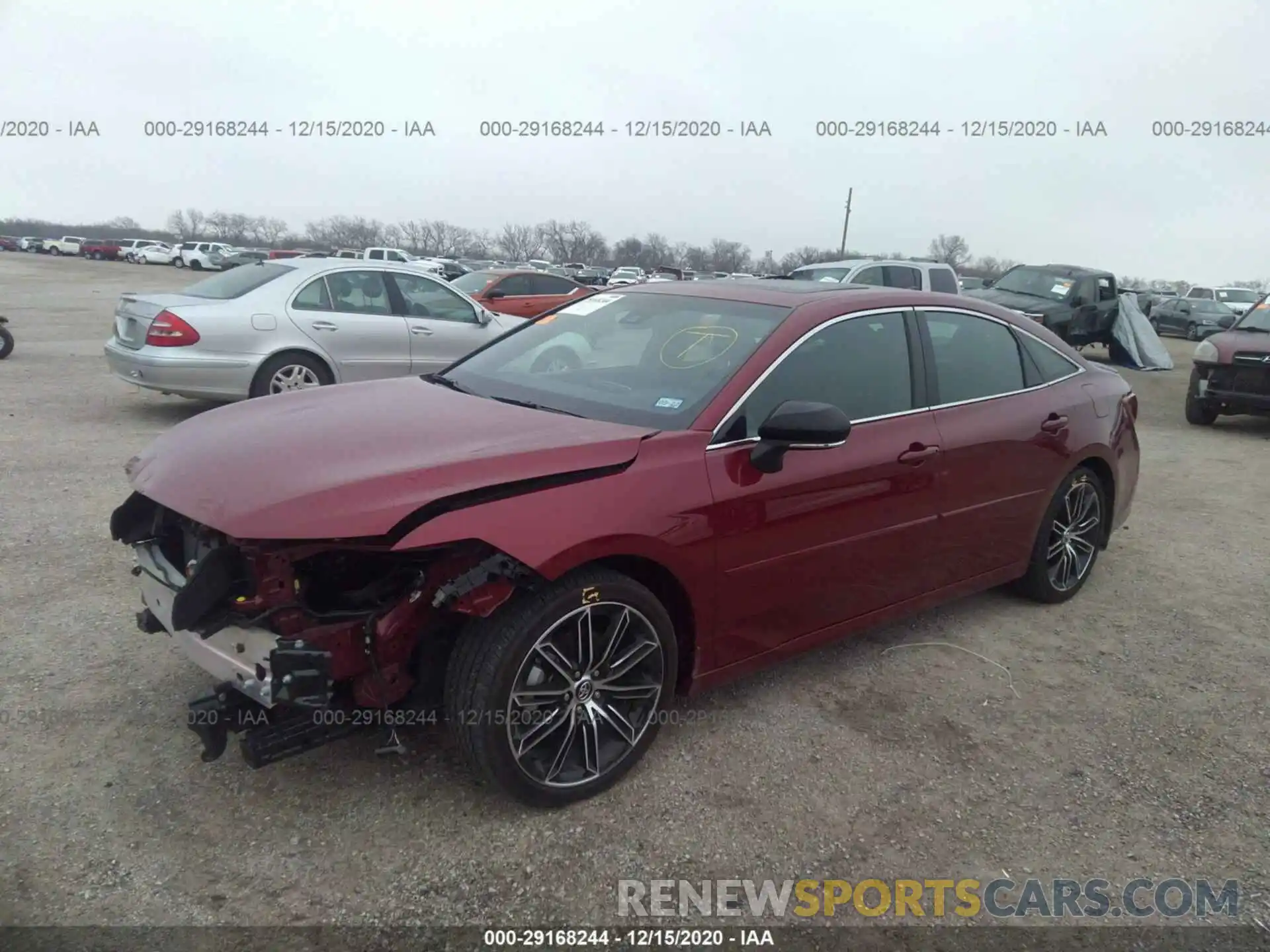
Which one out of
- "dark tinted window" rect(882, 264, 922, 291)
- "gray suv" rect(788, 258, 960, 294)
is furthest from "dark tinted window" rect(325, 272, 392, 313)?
"dark tinted window" rect(882, 264, 922, 291)

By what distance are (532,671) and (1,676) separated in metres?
2.21

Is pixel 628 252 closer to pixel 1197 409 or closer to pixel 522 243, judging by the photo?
pixel 522 243

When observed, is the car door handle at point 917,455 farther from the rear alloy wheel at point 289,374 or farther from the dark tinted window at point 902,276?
the dark tinted window at point 902,276

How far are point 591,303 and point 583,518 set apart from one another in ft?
5.72

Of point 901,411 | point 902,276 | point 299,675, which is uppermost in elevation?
point 902,276

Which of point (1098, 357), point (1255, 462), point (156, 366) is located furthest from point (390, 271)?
point (1098, 357)

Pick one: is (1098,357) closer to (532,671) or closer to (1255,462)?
(1255,462)

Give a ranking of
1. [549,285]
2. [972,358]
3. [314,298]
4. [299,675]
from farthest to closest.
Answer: [549,285] < [314,298] < [972,358] < [299,675]

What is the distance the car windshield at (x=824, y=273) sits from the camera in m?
12.8

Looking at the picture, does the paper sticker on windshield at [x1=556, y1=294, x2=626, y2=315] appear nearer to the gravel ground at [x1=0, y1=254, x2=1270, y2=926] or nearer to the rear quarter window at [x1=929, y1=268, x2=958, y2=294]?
the gravel ground at [x1=0, y1=254, x2=1270, y2=926]

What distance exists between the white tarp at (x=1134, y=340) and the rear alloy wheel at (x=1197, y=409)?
7119 mm

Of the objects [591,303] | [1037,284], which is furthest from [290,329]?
[1037,284]

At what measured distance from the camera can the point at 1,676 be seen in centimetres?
335

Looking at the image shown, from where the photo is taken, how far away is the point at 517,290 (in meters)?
15.5
